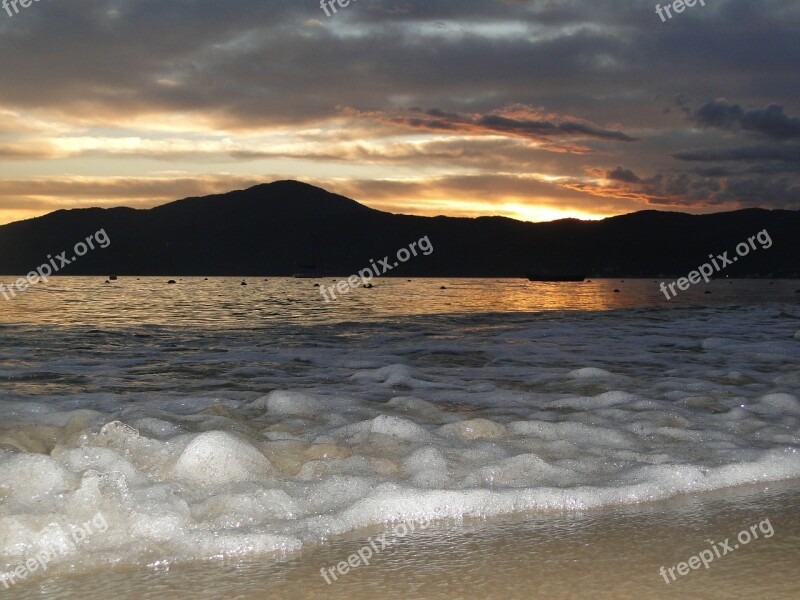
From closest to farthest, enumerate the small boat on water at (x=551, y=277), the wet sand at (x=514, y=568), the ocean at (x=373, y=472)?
the wet sand at (x=514, y=568), the ocean at (x=373, y=472), the small boat on water at (x=551, y=277)

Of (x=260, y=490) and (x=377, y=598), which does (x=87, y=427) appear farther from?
(x=377, y=598)

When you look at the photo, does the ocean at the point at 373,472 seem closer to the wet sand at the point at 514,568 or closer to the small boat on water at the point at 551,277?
the wet sand at the point at 514,568

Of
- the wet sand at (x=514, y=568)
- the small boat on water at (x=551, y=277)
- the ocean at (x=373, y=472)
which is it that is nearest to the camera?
the wet sand at (x=514, y=568)

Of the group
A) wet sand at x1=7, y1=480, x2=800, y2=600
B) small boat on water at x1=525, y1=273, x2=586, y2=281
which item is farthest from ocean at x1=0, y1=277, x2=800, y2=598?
small boat on water at x1=525, y1=273, x2=586, y2=281

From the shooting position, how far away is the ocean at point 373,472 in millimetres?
4312

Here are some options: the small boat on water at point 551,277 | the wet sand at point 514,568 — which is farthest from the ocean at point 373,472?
the small boat on water at point 551,277

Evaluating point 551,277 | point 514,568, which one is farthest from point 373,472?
point 551,277

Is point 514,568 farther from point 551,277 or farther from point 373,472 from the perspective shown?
point 551,277

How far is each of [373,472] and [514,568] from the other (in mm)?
2170

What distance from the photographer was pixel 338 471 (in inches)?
245

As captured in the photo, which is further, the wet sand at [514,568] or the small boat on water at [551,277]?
the small boat on water at [551,277]

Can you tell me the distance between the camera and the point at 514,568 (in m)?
4.25

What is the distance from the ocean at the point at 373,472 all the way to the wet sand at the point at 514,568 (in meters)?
0.02

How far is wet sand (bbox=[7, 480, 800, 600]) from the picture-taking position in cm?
391
